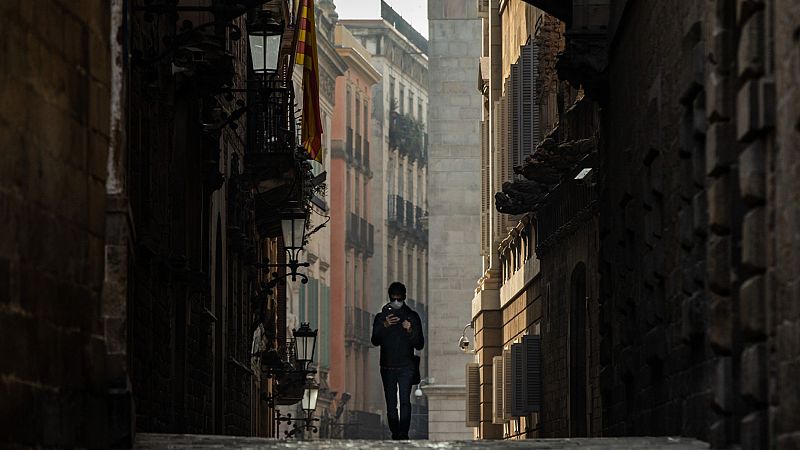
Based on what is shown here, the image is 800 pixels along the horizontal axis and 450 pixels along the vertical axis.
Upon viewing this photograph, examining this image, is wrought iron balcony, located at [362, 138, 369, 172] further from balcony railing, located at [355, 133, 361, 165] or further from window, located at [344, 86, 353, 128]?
window, located at [344, 86, 353, 128]

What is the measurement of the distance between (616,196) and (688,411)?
21.5ft

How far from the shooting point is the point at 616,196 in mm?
22906

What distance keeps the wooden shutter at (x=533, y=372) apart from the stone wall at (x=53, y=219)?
2021cm

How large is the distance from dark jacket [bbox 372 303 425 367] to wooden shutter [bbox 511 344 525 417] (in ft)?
41.6

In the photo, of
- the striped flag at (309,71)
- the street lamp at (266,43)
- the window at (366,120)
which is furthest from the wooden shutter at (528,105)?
the window at (366,120)

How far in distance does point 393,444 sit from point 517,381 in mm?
20145

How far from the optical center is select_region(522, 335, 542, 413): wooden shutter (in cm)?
3406

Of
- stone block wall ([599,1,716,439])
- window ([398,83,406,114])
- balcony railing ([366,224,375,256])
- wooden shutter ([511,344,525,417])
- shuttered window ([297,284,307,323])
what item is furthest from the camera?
window ([398,83,406,114])

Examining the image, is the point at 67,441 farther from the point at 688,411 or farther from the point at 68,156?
the point at 688,411

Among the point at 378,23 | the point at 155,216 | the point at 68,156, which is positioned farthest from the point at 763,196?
the point at 378,23

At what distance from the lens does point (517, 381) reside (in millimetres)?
35312

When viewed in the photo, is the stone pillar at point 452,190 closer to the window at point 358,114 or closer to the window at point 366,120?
the window at point 358,114

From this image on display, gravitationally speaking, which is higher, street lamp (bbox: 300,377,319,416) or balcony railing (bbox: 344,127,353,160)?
balcony railing (bbox: 344,127,353,160)

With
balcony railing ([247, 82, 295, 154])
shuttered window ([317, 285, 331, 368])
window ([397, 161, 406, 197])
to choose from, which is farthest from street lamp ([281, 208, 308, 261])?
window ([397, 161, 406, 197])
